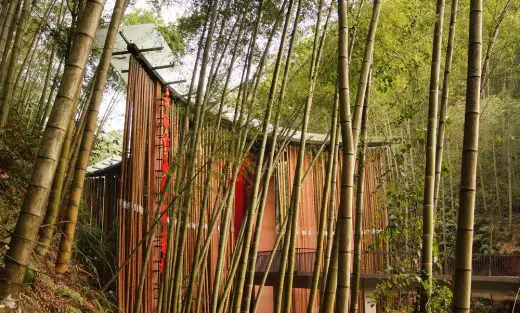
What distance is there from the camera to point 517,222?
11438 millimetres

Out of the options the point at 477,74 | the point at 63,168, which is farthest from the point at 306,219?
the point at 477,74

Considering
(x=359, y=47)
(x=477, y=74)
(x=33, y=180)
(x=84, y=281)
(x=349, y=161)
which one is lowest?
(x=84, y=281)

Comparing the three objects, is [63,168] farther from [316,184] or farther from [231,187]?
[316,184]

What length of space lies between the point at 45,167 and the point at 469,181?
1.34 meters

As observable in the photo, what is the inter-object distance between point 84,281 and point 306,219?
6.10m

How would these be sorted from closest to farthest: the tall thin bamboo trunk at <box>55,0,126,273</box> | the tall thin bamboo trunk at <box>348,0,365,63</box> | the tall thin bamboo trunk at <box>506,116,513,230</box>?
the tall thin bamboo trunk at <box>55,0,126,273</box> → the tall thin bamboo trunk at <box>348,0,365,63</box> → the tall thin bamboo trunk at <box>506,116,513,230</box>

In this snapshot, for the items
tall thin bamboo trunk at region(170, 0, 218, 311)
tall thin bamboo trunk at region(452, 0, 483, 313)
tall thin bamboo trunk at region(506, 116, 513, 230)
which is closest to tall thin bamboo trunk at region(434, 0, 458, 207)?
tall thin bamboo trunk at region(452, 0, 483, 313)

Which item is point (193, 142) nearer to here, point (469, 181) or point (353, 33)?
point (353, 33)

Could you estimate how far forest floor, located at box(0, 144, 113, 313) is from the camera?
2.06 metres

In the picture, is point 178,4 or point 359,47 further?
point 178,4

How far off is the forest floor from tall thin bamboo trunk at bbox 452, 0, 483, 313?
1.36 metres

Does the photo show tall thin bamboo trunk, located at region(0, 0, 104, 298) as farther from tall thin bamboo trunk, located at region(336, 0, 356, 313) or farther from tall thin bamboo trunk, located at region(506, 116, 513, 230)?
tall thin bamboo trunk, located at region(506, 116, 513, 230)

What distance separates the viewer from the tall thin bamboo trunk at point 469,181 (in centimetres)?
149

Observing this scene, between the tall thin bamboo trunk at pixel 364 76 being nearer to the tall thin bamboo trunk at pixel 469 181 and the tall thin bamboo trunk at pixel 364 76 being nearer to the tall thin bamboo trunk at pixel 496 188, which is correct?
the tall thin bamboo trunk at pixel 469 181
